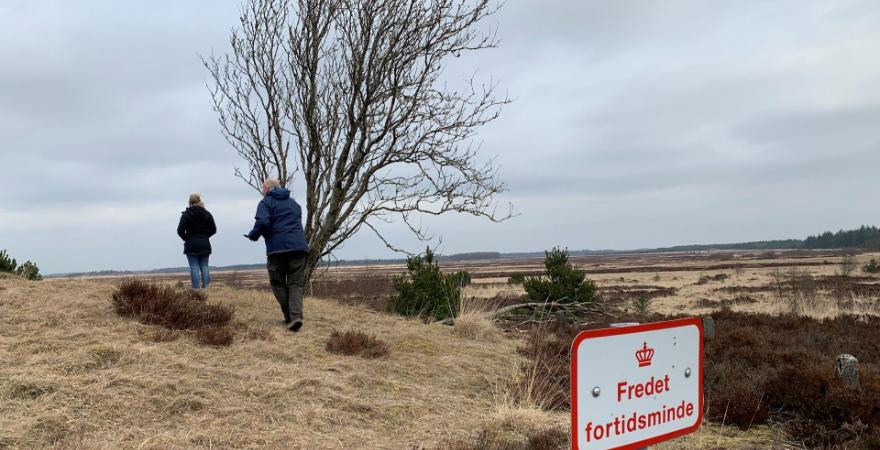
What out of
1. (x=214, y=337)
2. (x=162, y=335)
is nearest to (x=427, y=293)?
(x=214, y=337)

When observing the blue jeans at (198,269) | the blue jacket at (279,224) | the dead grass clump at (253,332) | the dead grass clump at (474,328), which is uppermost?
the blue jacket at (279,224)

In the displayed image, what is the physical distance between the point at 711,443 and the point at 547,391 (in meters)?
1.63

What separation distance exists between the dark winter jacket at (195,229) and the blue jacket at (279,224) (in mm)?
3010

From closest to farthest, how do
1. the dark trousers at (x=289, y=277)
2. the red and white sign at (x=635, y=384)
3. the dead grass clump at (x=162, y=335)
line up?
the red and white sign at (x=635, y=384) → the dead grass clump at (x=162, y=335) → the dark trousers at (x=289, y=277)

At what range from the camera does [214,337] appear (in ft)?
21.7

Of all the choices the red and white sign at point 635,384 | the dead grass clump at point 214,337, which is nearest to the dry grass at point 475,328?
the dead grass clump at point 214,337

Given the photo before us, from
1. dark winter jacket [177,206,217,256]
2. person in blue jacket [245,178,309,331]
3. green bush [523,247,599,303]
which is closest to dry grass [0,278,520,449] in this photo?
person in blue jacket [245,178,309,331]

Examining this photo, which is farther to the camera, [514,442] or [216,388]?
[216,388]

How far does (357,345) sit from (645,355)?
525 centimetres

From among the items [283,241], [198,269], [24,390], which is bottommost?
[24,390]

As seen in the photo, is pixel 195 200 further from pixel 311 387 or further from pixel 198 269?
pixel 311 387

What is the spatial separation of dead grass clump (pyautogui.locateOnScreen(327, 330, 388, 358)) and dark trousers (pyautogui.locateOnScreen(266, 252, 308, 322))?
0.73 m

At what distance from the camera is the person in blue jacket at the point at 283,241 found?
736cm

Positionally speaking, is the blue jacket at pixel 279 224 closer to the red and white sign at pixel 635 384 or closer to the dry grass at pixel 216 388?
the dry grass at pixel 216 388
